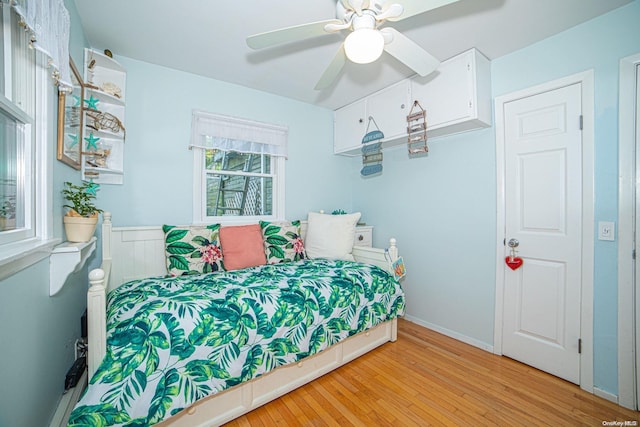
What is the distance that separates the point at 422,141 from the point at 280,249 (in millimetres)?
1707

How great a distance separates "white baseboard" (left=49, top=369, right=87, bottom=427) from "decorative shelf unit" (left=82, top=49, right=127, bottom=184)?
1394mm

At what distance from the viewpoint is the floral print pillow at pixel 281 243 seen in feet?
8.32

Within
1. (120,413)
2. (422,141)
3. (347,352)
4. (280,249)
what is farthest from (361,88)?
(120,413)

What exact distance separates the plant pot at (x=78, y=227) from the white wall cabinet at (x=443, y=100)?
2.52m

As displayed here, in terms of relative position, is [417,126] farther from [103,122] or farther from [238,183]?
[103,122]

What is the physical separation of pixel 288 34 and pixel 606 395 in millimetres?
2923

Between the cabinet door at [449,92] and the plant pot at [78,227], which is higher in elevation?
the cabinet door at [449,92]

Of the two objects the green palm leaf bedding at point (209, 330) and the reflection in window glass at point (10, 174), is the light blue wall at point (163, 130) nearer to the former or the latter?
the green palm leaf bedding at point (209, 330)

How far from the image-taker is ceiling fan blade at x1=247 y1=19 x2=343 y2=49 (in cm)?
141

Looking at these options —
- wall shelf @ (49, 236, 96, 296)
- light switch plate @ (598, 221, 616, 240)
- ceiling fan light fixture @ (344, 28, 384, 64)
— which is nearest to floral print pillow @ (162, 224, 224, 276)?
wall shelf @ (49, 236, 96, 296)

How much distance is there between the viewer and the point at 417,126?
2.46m

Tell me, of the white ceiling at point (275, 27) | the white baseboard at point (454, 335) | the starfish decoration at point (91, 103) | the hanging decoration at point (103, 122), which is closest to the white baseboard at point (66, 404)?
the hanging decoration at point (103, 122)

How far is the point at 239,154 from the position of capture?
2.84 m

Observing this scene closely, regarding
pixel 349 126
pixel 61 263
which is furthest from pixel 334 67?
pixel 61 263
